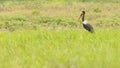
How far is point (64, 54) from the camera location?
4668 millimetres

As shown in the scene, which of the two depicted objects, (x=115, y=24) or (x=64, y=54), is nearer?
(x=64, y=54)

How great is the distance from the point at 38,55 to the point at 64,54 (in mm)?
366

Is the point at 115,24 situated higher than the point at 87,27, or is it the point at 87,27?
the point at 87,27

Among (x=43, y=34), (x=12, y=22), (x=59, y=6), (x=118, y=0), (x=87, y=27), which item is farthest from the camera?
(x=118, y=0)

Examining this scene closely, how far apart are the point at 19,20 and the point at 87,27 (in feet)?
24.1

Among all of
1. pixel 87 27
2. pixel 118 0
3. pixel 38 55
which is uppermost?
pixel 38 55

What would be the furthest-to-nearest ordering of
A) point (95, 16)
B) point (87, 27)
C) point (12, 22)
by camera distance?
point (95, 16)
point (12, 22)
point (87, 27)

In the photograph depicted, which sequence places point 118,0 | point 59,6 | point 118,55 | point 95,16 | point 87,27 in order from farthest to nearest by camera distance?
point 118,0 → point 59,6 → point 95,16 → point 87,27 → point 118,55

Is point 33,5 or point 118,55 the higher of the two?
point 118,55

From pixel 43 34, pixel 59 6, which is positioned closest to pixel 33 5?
pixel 59 6

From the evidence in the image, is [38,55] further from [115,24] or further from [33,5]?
[33,5]

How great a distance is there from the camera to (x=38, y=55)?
15.9 ft

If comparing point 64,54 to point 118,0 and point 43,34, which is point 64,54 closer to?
point 43,34

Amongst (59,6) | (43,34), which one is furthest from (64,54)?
(59,6)
